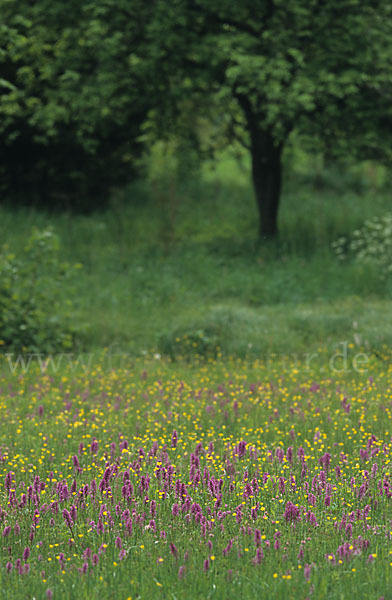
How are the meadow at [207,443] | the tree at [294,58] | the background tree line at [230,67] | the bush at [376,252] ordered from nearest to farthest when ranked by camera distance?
1. the meadow at [207,443]
2. the tree at [294,58]
3. the bush at [376,252]
4. the background tree line at [230,67]

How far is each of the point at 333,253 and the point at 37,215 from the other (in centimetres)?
910

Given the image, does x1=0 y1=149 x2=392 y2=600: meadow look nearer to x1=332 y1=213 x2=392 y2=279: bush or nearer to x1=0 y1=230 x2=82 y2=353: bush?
x1=332 y1=213 x2=392 y2=279: bush

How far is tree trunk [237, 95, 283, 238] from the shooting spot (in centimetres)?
1959

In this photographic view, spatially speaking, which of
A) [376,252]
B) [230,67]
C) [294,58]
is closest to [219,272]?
[376,252]

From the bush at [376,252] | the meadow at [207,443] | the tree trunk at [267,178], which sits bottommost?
the meadow at [207,443]

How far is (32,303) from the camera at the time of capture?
38.8 feet

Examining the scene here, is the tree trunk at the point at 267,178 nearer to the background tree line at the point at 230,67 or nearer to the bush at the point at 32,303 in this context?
the background tree line at the point at 230,67

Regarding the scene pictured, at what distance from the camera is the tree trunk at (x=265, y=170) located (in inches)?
771

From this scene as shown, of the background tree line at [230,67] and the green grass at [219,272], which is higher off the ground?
the background tree line at [230,67]

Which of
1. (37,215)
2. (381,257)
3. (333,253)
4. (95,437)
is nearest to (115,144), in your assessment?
(37,215)

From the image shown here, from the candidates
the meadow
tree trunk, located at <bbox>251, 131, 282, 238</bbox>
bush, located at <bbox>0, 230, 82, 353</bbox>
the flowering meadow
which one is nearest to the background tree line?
tree trunk, located at <bbox>251, 131, 282, 238</bbox>

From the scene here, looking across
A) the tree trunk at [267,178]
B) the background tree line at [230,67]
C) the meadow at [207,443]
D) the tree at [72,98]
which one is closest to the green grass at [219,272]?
the meadow at [207,443]

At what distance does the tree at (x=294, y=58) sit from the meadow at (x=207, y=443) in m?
3.51

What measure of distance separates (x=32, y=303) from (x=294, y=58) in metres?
9.06
